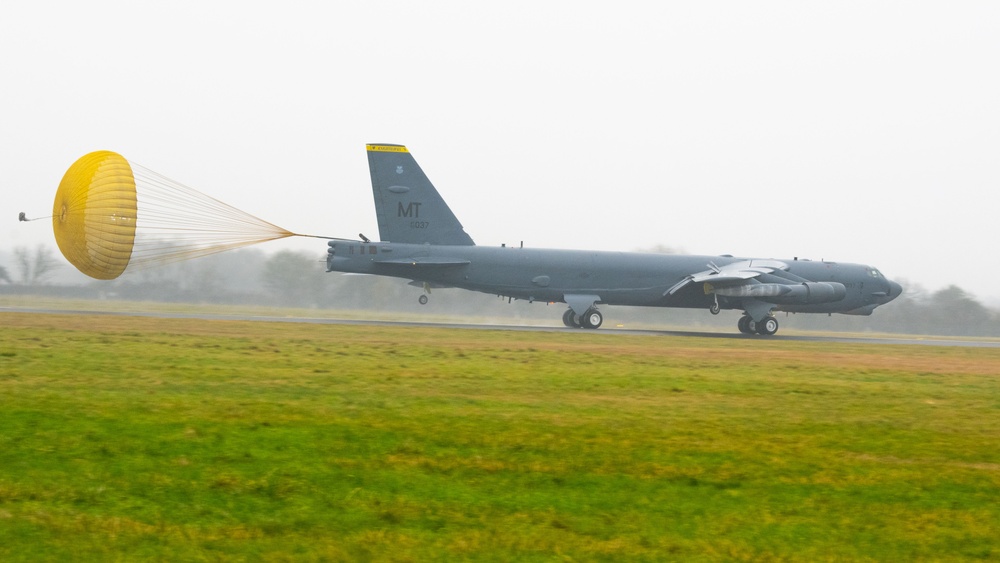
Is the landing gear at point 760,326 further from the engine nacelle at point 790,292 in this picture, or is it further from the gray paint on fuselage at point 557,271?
the engine nacelle at point 790,292

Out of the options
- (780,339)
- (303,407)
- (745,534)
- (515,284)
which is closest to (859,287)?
(780,339)

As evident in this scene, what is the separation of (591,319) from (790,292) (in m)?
7.88

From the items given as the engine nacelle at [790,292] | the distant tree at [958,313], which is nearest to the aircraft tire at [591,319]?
the engine nacelle at [790,292]

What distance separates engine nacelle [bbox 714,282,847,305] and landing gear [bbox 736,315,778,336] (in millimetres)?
1074

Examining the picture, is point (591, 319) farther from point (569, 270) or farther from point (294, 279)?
point (294, 279)

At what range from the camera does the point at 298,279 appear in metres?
54.5

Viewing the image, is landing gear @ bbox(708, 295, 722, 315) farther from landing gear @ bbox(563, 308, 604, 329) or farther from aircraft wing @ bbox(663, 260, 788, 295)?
landing gear @ bbox(563, 308, 604, 329)

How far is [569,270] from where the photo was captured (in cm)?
3775

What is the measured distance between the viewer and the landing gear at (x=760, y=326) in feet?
131

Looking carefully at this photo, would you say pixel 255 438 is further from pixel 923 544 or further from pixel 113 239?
pixel 113 239

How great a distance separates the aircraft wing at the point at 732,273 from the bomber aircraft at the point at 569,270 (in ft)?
0.13

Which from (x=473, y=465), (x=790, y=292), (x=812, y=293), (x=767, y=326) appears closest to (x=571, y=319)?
(x=767, y=326)

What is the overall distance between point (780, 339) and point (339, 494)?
31215 mm

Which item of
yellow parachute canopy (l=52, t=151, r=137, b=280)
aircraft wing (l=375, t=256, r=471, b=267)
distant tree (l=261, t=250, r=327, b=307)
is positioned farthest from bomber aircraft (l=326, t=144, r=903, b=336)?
distant tree (l=261, t=250, r=327, b=307)
